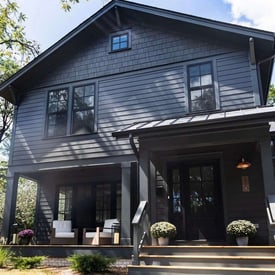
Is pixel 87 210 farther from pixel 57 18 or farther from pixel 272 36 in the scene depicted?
pixel 272 36

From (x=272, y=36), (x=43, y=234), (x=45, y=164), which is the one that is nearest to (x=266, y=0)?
(x=272, y=36)

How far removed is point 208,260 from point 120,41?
6.92 m

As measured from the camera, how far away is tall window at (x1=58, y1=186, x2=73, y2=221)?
10227 millimetres

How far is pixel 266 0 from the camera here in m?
8.12

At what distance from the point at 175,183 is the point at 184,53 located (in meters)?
3.56

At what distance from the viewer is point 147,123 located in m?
7.92

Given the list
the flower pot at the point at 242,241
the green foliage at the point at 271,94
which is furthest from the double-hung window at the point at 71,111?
the green foliage at the point at 271,94

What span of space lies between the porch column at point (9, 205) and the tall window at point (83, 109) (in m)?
2.33

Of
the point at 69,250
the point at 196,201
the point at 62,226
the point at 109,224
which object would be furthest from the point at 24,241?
the point at 196,201

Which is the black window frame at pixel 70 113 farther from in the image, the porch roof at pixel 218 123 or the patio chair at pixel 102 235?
the patio chair at pixel 102 235

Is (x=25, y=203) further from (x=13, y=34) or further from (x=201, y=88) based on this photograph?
(x=201, y=88)

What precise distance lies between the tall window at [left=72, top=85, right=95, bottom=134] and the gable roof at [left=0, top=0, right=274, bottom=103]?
5.11ft

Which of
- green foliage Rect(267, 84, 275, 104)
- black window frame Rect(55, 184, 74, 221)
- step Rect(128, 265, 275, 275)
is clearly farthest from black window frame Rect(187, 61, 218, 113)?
green foliage Rect(267, 84, 275, 104)

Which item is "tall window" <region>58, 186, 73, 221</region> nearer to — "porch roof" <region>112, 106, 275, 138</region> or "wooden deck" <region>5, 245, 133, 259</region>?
"wooden deck" <region>5, 245, 133, 259</region>
